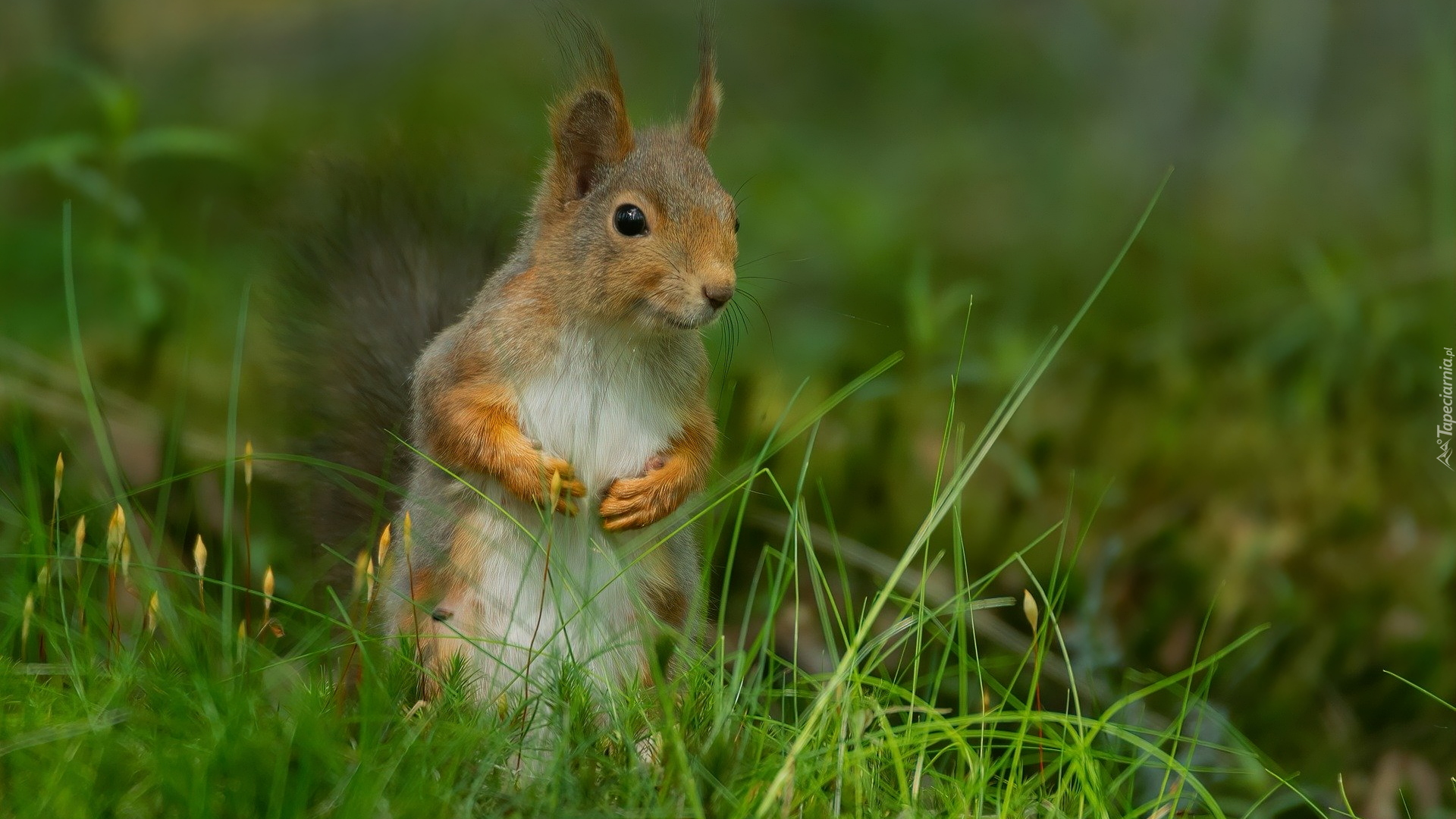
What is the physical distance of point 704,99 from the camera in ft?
6.65

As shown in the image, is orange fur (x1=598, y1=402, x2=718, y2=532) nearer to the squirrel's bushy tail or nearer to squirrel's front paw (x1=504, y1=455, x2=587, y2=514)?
squirrel's front paw (x1=504, y1=455, x2=587, y2=514)

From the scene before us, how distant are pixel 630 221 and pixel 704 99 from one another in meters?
0.24

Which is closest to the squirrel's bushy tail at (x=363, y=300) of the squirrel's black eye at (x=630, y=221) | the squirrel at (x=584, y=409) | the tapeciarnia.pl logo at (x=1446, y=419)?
the squirrel at (x=584, y=409)

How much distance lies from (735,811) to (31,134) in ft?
12.8

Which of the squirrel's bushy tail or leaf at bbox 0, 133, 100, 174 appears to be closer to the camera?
the squirrel's bushy tail

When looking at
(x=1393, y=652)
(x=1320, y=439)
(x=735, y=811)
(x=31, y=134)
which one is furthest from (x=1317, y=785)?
(x=31, y=134)

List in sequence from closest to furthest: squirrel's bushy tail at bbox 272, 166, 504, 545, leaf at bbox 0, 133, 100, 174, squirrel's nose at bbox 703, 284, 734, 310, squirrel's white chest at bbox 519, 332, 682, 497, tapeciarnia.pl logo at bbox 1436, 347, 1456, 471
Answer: squirrel's nose at bbox 703, 284, 734, 310 < squirrel's white chest at bbox 519, 332, 682, 497 < squirrel's bushy tail at bbox 272, 166, 504, 545 < leaf at bbox 0, 133, 100, 174 < tapeciarnia.pl logo at bbox 1436, 347, 1456, 471

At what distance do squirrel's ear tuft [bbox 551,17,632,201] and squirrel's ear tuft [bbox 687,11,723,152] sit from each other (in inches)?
4.5

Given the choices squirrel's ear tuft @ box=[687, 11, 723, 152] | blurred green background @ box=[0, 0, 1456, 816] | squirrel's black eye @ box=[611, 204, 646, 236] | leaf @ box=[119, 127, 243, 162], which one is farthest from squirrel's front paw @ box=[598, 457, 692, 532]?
leaf @ box=[119, 127, 243, 162]

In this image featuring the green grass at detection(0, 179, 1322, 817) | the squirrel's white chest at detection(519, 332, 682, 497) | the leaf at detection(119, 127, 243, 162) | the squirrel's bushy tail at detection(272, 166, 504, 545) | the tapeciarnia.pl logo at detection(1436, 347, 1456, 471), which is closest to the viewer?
the green grass at detection(0, 179, 1322, 817)

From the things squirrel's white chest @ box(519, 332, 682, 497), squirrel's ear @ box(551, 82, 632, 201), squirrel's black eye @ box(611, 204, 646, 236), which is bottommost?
squirrel's white chest @ box(519, 332, 682, 497)

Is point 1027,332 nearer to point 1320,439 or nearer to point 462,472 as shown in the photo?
point 1320,439

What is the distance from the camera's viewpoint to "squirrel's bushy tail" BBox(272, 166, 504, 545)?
2311mm

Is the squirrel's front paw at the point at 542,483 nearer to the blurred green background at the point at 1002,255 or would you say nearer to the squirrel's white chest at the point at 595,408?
the squirrel's white chest at the point at 595,408
